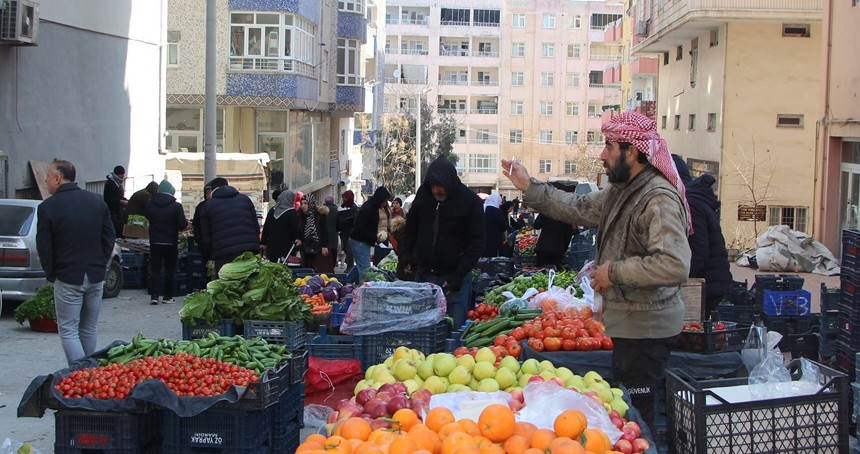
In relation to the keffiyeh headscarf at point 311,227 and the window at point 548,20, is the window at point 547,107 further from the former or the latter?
the keffiyeh headscarf at point 311,227

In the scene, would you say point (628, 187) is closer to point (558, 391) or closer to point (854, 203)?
point (558, 391)

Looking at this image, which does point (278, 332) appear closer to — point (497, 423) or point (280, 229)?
point (497, 423)

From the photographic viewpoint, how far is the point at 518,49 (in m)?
83.8

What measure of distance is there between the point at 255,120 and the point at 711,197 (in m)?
28.1

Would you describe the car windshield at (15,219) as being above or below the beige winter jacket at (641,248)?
below

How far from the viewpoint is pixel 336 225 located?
18641 millimetres

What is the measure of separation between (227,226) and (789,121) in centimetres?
2337

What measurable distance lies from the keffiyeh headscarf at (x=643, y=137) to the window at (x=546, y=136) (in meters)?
78.7

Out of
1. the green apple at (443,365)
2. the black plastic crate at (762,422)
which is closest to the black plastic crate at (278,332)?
the green apple at (443,365)

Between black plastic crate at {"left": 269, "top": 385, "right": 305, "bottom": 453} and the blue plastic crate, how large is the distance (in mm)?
5871

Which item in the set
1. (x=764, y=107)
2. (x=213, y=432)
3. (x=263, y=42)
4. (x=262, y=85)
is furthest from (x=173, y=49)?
(x=213, y=432)

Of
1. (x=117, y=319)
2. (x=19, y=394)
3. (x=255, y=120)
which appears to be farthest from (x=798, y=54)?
(x=19, y=394)

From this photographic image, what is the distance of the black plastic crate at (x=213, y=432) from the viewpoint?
6332 mm

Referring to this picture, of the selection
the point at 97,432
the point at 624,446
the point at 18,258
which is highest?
the point at 624,446
